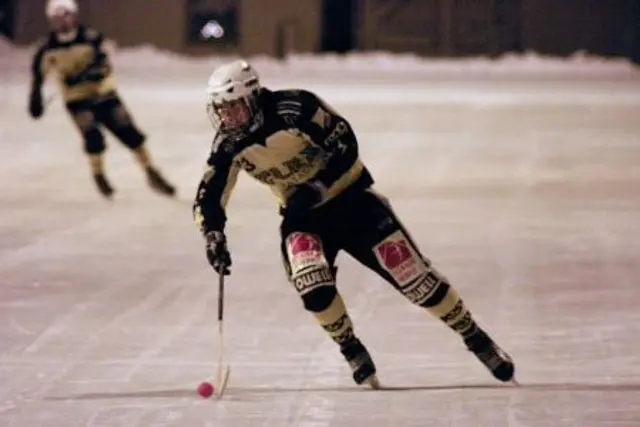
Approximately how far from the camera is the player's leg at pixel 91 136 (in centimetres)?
1298

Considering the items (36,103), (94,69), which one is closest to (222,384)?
(94,69)

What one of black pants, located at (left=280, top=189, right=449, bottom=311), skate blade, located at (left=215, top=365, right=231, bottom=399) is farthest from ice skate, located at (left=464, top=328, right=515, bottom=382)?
skate blade, located at (left=215, top=365, right=231, bottom=399)

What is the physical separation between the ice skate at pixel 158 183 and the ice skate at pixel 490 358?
23.0ft

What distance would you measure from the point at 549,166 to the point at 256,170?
9.25 meters

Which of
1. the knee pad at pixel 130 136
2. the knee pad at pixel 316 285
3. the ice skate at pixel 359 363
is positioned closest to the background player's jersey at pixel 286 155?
the knee pad at pixel 316 285

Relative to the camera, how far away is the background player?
1280 cm

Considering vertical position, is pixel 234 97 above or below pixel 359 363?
above

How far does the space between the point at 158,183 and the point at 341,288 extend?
4.49 meters

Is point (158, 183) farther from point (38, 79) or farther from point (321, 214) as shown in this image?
point (321, 214)

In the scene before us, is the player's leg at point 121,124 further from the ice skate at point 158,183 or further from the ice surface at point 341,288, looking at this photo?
the ice surface at point 341,288

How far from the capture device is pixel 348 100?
22125mm

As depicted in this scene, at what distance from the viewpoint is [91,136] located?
13.1 m

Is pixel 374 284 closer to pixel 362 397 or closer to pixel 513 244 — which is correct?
pixel 513 244

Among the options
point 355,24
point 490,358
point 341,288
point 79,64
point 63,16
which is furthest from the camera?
point 355,24
